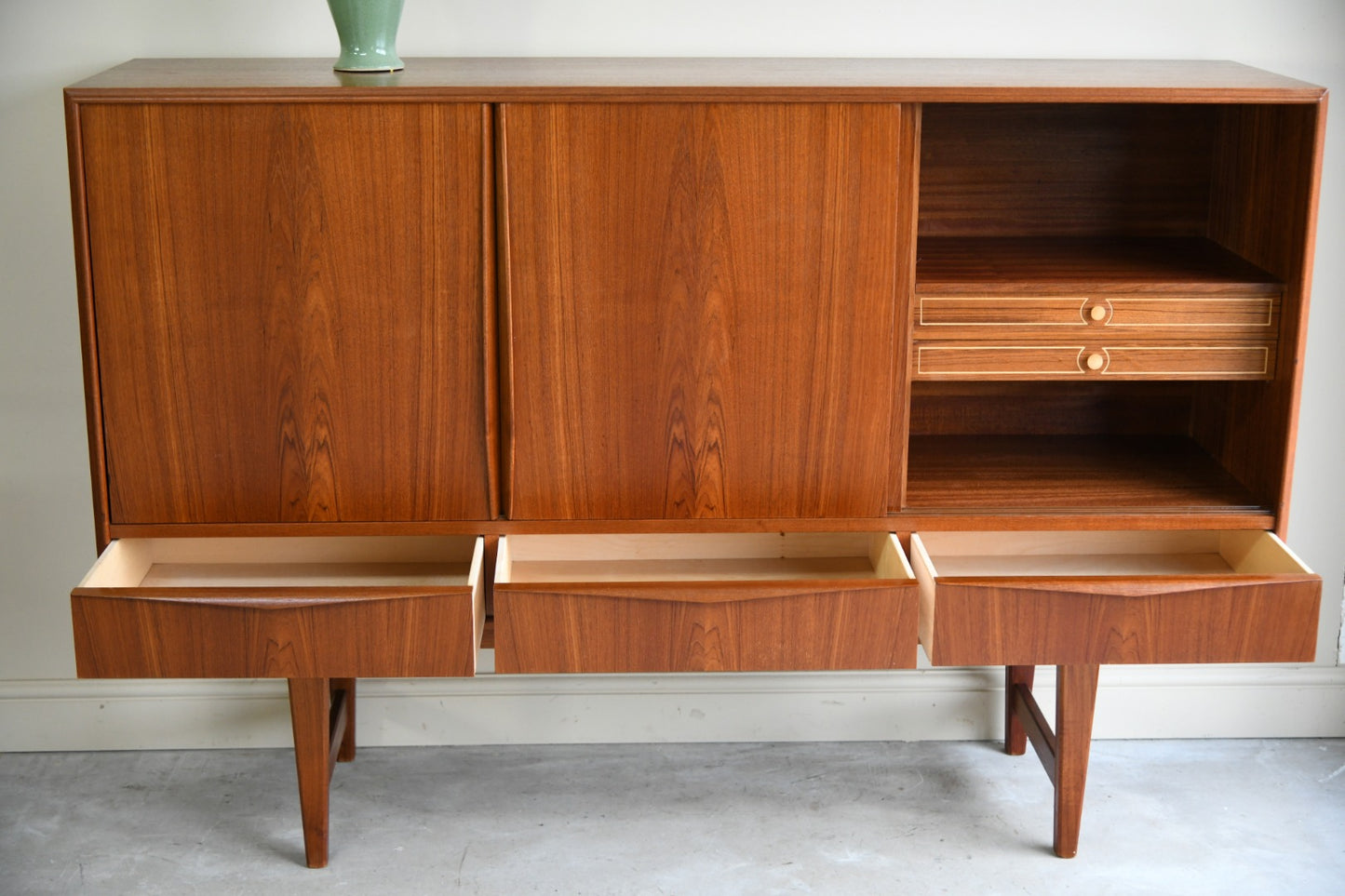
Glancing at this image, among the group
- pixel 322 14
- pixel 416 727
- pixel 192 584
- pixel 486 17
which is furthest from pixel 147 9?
pixel 416 727

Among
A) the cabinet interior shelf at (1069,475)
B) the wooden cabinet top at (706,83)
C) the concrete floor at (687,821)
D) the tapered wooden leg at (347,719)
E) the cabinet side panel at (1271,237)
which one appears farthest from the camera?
the tapered wooden leg at (347,719)

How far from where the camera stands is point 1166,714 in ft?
8.00

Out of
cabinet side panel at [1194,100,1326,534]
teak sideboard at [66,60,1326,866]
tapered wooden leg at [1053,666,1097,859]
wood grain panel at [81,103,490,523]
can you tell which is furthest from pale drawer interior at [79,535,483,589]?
cabinet side panel at [1194,100,1326,534]

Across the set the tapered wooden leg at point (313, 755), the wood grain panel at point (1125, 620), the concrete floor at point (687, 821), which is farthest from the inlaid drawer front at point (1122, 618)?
the tapered wooden leg at point (313, 755)

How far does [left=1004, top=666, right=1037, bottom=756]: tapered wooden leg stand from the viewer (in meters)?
2.32

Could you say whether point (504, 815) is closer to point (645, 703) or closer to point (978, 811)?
point (645, 703)

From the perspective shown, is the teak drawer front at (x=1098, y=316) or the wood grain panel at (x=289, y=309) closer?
the wood grain panel at (x=289, y=309)

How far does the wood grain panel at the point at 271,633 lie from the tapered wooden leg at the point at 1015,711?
1045mm

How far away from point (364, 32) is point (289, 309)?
0.39 metres

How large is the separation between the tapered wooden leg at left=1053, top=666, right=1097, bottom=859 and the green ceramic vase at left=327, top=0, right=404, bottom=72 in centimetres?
127

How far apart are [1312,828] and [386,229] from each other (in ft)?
5.46

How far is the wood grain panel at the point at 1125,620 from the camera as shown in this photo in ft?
5.62

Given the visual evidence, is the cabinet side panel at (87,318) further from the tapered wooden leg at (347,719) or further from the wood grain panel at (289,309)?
the tapered wooden leg at (347,719)

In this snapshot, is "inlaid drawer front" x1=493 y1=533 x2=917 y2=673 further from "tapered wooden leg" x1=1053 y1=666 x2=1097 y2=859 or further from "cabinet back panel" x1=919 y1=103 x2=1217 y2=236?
"cabinet back panel" x1=919 y1=103 x2=1217 y2=236
